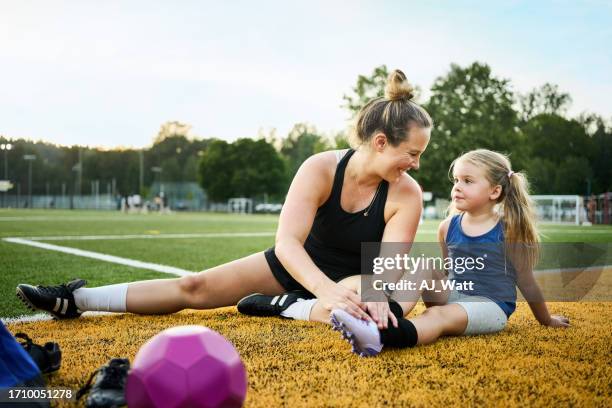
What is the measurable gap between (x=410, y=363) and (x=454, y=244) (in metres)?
1.31

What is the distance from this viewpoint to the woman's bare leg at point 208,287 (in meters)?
3.61

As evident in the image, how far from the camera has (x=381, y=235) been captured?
11.2 feet

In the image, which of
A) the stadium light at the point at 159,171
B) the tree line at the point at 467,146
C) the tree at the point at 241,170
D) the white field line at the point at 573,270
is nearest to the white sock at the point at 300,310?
the white field line at the point at 573,270

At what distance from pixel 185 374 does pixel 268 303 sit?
2.03m

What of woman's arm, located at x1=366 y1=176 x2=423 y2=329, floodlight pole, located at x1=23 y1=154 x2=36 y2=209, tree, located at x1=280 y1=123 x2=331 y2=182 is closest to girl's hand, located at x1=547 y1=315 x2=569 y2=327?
woman's arm, located at x1=366 y1=176 x2=423 y2=329

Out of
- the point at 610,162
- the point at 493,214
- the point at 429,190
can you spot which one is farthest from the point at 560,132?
the point at 493,214

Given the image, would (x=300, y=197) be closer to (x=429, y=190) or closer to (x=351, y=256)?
(x=351, y=256)

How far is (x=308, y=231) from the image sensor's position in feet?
10.2

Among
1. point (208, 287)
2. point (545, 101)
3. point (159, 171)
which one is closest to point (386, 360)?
point (208, 287)

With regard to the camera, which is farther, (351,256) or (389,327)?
(351,256)

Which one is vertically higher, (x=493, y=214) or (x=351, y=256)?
(x=493, y=214)

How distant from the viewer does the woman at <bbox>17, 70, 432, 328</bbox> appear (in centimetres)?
297

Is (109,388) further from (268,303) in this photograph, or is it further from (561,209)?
(561,209)

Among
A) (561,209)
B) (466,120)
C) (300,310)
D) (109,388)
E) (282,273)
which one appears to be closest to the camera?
(109,388)
